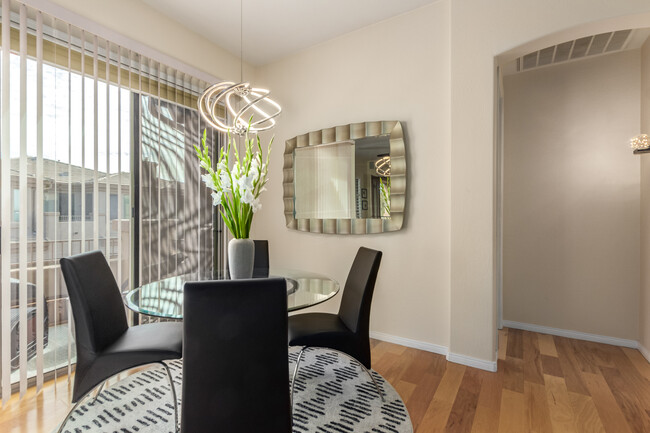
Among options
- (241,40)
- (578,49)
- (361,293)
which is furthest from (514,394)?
(241,40)

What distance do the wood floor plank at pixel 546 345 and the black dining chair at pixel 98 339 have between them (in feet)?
9.14

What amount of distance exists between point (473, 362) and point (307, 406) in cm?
131

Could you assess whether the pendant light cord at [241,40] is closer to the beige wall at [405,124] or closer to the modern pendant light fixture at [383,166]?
the beige wall at [405,124]


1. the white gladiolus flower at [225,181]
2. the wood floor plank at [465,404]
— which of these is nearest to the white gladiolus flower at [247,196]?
the white gladiolus flower at [225,181]

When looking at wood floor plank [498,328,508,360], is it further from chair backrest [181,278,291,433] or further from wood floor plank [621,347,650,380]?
chair backrest [181,278,291,433]

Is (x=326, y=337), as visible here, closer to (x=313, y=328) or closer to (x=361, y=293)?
(x=313, y=328)

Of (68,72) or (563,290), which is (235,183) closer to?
(68,72)

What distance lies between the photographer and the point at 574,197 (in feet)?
9.85

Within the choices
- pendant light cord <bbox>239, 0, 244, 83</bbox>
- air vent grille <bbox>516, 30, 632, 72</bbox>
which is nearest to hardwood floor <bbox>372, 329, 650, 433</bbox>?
air vent grille <bbox>516, 30, 632, 72</bbox>

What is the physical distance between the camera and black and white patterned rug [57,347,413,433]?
1758mm

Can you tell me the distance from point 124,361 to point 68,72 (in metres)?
1.94

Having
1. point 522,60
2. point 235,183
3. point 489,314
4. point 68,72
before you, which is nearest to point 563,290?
point 489,314

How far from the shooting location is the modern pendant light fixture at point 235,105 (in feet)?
7.04

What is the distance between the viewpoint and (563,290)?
10.0 feet
